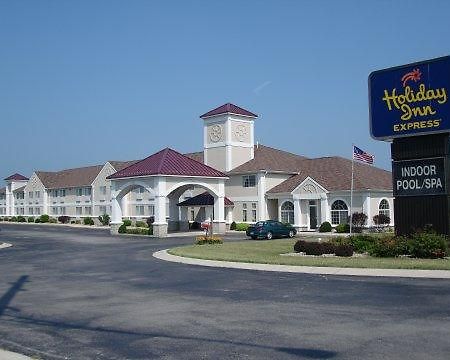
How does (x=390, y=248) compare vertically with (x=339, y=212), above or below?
below

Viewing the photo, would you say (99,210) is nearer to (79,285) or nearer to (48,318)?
(79,285)

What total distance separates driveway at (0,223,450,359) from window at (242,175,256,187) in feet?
120

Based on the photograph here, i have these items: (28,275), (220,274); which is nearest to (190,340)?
(220,274)

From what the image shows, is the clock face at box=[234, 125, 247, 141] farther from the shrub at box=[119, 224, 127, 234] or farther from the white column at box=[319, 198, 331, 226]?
the shrub at box=[119, 224, 127, 234]

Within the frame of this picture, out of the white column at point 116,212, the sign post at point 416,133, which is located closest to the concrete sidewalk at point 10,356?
the sign post at point 416,133

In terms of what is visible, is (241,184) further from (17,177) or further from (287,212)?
(17,177)

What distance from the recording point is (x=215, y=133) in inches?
2362

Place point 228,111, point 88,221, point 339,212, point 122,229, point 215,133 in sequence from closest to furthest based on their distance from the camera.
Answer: point 339,212 < point 122,229 < point 228,111 < point 215,133 < point 88,221

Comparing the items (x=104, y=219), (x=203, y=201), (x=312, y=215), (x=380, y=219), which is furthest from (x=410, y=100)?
(x=104, y=219)

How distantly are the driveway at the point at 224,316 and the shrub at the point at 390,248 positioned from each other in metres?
6.18

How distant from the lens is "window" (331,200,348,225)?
48.7m

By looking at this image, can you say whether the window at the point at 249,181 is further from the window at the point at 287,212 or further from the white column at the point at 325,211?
the white column at the point at 325,211

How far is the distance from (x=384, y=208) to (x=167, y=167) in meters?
19.1

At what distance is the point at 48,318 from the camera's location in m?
11.8
